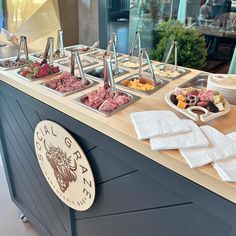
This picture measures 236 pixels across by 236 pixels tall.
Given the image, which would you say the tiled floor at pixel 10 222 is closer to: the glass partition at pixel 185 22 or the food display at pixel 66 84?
the food display at pixel 66 84

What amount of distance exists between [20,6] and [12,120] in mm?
2311

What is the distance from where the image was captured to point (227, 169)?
0.60 meters

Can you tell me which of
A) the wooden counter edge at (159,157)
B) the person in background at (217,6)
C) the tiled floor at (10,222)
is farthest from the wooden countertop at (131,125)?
the person in background at (217,6)

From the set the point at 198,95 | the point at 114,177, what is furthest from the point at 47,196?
the point at 198,95

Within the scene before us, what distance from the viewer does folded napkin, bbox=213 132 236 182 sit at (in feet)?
1.90

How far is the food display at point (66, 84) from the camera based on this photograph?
3.47 ft

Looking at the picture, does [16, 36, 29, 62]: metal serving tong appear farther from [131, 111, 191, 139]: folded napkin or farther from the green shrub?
the green shrub

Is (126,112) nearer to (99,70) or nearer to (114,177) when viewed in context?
(114,177)

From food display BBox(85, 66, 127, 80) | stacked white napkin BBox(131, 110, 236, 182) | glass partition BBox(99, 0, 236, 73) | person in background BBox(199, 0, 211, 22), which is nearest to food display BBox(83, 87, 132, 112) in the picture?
stacked white napkin BBox(131, 110, 236, 182)

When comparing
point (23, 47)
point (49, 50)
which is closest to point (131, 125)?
point (49, 50)

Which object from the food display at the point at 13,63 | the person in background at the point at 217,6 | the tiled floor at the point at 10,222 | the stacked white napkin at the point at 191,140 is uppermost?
the person in background at the point at 217,6

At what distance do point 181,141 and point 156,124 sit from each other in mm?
Result: 100

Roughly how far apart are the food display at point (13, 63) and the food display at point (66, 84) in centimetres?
32

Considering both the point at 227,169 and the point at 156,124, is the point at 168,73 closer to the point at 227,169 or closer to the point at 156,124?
the point at 156,124
